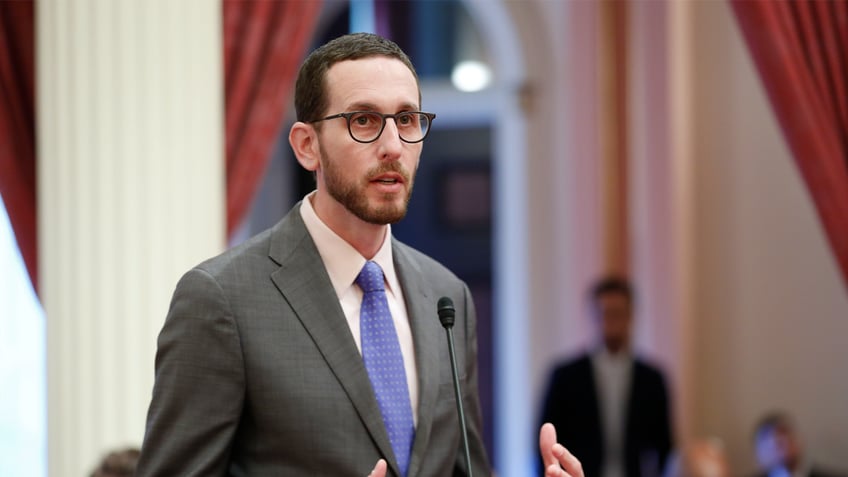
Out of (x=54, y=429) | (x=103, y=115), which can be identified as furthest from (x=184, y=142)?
(x=54, y=429)

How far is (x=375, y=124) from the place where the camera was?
1.94 m

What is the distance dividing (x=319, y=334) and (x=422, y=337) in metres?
0.21

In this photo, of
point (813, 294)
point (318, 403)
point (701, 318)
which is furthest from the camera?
point (701, 318)

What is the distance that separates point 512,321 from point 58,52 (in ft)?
14.9

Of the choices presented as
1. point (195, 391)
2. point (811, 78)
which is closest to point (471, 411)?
point (195, 391)

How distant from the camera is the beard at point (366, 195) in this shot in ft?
6.32

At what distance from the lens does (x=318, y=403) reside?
6.25 feet

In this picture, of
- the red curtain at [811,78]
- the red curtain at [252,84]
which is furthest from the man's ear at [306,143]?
the red curtain at [811,78]

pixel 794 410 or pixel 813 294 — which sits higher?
pixel 813 294

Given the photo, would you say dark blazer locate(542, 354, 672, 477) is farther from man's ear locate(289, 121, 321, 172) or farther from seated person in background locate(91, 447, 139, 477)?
man's ear locate(289, 121, 321, 172)

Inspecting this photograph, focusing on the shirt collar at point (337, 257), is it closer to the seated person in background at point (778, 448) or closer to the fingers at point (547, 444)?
the fingers at point (547, 444)

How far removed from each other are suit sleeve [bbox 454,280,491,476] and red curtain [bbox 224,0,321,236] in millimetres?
1459

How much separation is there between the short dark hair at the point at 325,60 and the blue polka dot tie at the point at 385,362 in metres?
0.29

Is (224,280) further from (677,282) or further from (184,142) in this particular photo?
(677,282)
